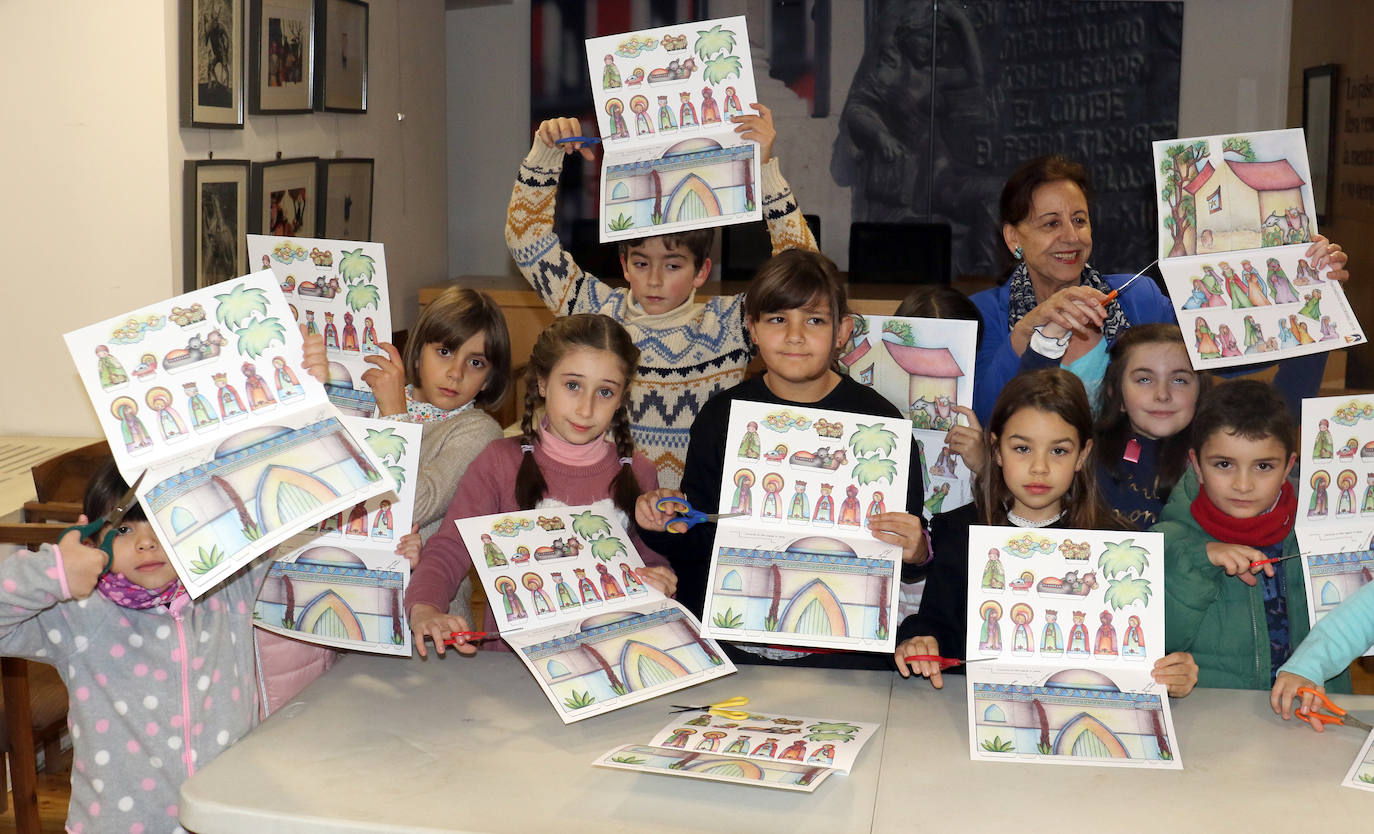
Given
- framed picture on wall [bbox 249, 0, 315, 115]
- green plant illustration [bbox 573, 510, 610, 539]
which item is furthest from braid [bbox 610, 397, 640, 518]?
framed picture on wall [bbox 249, 0, 315, 115]

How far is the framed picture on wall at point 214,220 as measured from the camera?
338 centimetres

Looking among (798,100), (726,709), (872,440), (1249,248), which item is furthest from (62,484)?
(798,100)

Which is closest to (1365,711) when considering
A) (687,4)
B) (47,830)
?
(47,830)

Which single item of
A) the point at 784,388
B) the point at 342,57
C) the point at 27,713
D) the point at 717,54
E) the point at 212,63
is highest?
the point at 342,57

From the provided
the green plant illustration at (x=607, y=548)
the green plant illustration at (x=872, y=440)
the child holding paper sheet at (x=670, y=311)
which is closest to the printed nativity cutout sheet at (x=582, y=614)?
the green plant illustration at (x=607, y=548)

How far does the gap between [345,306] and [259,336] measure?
59 centimetres

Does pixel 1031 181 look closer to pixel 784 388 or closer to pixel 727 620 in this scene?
pixel 784 388

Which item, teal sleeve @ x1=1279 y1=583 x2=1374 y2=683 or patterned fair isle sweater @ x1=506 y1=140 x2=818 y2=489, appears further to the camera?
patterned fair isle sweater @ x1=506 y1=140 x2=818 y2=489

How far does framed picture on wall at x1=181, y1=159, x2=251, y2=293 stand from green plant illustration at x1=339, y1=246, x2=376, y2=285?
1.10 meters

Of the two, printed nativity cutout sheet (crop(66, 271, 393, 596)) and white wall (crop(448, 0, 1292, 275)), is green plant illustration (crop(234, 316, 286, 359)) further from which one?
white wall (crop(448, 0, 1292, 275))

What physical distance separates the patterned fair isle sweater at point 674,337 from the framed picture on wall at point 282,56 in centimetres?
151

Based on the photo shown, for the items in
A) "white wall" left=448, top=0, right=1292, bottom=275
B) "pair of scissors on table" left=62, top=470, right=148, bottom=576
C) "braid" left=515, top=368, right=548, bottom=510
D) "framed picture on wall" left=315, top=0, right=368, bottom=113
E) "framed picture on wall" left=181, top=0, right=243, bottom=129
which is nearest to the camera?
"pair of scissors on table" left=62, top=470, right=148, bottom=576

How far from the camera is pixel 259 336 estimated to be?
1808 millimetres

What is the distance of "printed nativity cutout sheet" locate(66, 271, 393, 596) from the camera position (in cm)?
166
